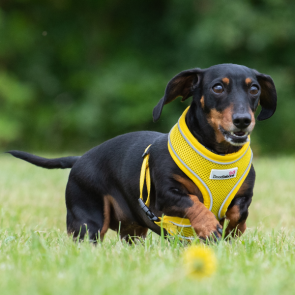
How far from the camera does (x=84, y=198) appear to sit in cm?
319

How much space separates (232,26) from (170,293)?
11.8 m

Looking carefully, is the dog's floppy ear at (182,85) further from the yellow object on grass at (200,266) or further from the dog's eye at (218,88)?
the yellow object on grass at (200,266)

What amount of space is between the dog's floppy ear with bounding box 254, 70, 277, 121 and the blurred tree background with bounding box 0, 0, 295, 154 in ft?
32.0

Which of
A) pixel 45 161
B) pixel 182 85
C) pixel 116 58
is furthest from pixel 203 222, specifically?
pixel 116 58

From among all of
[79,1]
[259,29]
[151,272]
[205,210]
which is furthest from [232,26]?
[151,272]

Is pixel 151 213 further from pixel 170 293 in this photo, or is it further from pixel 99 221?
pixel 170 293

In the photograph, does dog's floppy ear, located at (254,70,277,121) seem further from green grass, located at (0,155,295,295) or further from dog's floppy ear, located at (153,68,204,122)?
green grass, located at (0,155,295,295)

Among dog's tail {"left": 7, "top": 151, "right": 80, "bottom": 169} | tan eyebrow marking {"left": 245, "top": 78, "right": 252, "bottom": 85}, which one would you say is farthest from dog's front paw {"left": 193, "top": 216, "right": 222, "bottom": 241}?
dog's tail {"left": 7, "top": 151, "right": 80, "bottom": 169}

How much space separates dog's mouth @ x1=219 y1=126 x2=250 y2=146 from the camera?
2537mm

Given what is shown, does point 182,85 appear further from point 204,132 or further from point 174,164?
point 174,164

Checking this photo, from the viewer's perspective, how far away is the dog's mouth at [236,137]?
99.9 inches

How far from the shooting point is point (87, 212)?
10.3 ft

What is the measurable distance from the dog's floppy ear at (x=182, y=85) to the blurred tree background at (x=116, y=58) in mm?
9870

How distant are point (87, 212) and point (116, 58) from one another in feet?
39.5
